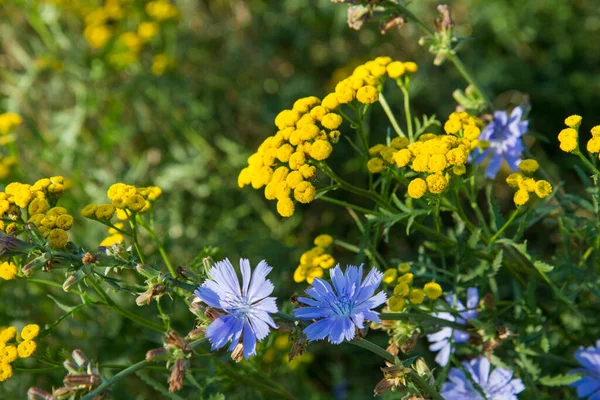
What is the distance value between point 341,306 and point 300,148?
0.59 m

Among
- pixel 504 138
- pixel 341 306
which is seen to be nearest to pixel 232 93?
pixel 504 138

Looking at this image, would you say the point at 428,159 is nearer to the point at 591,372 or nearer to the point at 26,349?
the point at 591,372

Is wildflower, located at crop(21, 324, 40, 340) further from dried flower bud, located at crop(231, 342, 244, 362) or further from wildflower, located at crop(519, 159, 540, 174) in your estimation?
wildflower, located at crop(519, 159, 540, 174)

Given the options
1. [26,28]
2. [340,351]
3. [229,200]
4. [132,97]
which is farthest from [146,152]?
[340,351]

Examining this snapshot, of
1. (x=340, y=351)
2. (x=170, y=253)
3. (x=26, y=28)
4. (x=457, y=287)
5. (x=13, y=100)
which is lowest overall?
(x=340, y=351)

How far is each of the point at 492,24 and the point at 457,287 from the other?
307 cm

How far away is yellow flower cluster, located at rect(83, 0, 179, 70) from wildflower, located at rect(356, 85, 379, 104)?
8.58 ft

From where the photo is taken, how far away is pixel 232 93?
540 centimetres

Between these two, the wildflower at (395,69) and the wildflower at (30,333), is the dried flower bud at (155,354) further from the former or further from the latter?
the wildflower at (395,69)

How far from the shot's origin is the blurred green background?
4426 mm

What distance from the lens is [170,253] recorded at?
13.4ft

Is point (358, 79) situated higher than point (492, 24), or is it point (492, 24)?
point (358, 79)

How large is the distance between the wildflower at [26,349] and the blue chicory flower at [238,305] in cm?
78

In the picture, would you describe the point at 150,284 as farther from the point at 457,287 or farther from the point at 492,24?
the point at 492,24
